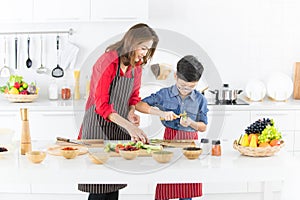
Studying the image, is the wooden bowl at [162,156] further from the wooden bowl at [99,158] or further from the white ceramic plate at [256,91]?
the white ceramic plate at [256,91]

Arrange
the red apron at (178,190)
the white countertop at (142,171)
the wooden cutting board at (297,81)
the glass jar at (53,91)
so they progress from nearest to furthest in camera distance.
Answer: the white countertop at (142,171), the red apron at (178,190), the glass jar at (53,91), the wooden cutting board at (297,81)

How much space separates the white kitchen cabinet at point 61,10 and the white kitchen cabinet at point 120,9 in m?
0.07

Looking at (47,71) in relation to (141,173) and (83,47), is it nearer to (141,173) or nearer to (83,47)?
(83,47)

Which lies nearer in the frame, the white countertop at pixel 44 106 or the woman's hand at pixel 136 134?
the woman's hand at pixel 136 134

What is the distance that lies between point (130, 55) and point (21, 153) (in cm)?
71

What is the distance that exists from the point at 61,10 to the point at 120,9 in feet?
1.51

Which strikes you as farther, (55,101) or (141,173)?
(55,101)

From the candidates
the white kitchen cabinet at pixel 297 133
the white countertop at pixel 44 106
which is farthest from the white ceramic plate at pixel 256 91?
the white countertop at pixel 44 106

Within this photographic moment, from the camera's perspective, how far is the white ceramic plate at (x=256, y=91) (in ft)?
14.4

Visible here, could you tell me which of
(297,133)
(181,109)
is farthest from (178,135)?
(297,133)

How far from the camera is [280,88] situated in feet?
14.4

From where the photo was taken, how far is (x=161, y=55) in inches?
179

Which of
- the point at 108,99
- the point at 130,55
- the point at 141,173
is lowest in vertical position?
the point at 141,173

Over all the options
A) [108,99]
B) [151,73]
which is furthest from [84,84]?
[108,99]
